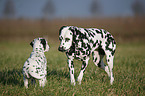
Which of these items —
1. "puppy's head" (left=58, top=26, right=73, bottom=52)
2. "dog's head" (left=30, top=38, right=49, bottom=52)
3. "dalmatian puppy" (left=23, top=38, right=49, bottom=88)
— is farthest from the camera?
"dog's head" (left=30, top=38, right=49, bottom=52)

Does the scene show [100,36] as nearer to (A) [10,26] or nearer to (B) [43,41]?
(B) [43,41]

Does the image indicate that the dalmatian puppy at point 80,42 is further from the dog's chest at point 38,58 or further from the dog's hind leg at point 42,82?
the dog's hind leg at point 42,82

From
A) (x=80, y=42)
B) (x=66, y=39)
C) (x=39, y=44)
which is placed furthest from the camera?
(x=39, y=44)

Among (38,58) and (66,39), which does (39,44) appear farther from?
(66,39)

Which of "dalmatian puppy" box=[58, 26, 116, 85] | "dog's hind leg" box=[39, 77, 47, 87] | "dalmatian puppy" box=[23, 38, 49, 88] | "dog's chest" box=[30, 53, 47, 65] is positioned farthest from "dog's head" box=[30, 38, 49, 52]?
"dog's hind leg" box=[39, 77, 47, 87]

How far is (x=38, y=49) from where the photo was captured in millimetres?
4574

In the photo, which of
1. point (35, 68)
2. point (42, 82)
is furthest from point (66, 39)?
point (42, 82)

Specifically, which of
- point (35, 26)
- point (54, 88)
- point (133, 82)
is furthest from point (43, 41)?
point (35, 26)

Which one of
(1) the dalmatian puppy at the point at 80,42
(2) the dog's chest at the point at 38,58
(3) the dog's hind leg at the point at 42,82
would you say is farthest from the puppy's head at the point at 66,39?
(3) the dog's hind leg at the point at 42,82

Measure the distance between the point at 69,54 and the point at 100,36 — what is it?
1.09m

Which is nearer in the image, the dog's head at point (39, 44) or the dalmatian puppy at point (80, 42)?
the dalmatian puppy at point (80, 42)

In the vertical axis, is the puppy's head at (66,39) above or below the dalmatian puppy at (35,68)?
above

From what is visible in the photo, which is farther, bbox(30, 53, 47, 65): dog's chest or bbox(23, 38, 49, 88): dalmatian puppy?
bbox(30, 53, 47, 65): dog's chest

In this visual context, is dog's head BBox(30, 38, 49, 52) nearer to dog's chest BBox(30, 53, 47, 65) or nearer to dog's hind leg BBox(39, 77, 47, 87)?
dog's chest BBox(30, 53, 47, 65)
